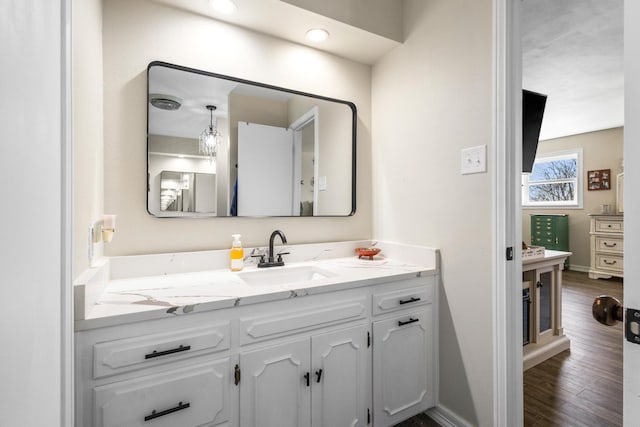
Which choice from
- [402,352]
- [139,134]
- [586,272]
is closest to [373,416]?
[402,352]

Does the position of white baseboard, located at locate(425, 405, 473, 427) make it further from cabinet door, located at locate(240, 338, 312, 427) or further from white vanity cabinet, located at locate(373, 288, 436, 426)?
Result: cabinet door, located at locate(240, 338, 312, 427)

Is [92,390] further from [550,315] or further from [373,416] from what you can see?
[550,315]

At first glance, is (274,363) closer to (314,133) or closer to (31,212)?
(31,212)

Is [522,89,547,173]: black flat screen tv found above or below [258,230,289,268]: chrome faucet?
above

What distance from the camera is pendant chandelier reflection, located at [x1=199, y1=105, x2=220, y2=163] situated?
5.53 feet

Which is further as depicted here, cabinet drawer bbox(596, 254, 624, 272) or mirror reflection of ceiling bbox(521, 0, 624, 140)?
cabinet drawer bbox(596, 254, 624, 272)

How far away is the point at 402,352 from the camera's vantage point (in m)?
1.60

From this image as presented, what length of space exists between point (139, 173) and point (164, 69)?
0.56 meters

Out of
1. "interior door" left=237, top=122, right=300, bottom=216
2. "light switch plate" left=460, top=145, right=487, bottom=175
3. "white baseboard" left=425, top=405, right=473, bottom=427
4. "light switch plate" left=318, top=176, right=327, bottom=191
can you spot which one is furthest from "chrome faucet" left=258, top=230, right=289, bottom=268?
"white baseboard" left=425, top=405, right=473, bottom=427

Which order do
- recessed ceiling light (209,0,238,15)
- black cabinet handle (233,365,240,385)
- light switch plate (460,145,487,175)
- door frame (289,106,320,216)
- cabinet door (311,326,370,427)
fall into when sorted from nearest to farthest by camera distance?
black cabinet handle (233,365,240,385) < cabinet door (311,326,370,427) < light switch plate (460,145,487,175) < recessed ceiling light (209,0,238,15) < door frame (289,106,320,216)

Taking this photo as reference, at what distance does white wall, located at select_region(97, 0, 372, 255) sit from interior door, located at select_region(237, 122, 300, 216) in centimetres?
9

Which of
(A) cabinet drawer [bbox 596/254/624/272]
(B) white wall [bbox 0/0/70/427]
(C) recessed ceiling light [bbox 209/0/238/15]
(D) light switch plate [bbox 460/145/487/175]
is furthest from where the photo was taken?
(A) cabinet drawer [bbox 596/254/624/272]

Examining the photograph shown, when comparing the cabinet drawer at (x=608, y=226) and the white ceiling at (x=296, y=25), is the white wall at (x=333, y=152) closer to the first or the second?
the white ceiling at (x=296, y=25)

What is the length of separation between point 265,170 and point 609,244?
5.81 m
